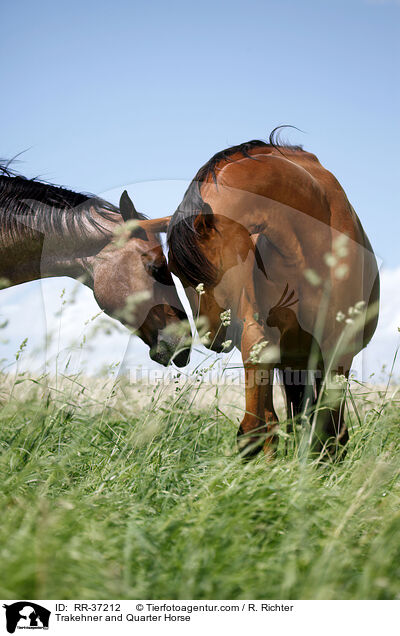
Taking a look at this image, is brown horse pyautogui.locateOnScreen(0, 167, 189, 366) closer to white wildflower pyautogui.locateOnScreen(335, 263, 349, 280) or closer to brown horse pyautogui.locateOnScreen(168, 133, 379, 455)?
brown horse pyautogui.locateOnScreen(168, 133, 379, 455)

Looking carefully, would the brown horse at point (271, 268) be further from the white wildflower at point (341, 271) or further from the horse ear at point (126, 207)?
the horse ear at point (126, 207)

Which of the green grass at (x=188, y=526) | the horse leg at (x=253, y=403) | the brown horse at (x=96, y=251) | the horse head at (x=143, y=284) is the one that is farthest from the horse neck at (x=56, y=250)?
the horse leg at (x=253, y=403)

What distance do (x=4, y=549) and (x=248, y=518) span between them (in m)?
0.81

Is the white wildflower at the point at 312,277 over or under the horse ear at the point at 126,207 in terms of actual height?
under

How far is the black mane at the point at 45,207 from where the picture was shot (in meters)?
4.46

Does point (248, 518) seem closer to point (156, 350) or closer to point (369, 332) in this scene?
point (369, 332)

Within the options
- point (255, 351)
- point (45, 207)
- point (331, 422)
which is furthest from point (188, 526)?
point (45, 207)

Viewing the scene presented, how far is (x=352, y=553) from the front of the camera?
5.45 ft

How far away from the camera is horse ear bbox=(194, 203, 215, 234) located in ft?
9.00

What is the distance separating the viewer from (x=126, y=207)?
4281 millimetres
